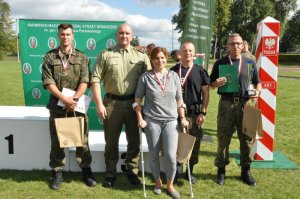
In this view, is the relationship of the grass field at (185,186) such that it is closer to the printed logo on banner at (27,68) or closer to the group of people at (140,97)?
the group of people at (140,97)

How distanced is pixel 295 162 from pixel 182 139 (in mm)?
2765

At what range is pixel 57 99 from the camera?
15.1 feet

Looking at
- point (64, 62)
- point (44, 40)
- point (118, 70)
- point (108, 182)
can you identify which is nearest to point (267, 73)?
point (118, 70)

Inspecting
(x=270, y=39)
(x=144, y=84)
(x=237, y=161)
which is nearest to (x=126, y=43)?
(x=144, y=84)

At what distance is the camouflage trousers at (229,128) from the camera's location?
15.8ft

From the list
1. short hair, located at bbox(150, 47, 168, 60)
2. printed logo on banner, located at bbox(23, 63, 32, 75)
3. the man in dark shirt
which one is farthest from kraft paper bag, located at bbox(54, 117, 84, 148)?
printed logo on banner, located at bbox(23, 63, 32, 75)

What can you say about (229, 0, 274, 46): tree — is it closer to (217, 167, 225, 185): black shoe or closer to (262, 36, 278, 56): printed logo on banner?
(262, 36, 278, 56): printed logo on banner

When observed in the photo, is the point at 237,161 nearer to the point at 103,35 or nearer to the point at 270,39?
the point at 270,39

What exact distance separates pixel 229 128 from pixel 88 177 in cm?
219

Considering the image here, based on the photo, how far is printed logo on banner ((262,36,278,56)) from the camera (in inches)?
220

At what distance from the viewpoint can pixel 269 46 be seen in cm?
563

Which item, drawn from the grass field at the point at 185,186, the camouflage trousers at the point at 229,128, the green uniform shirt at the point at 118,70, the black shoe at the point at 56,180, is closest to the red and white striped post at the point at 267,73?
the grass field at the point at 185,186

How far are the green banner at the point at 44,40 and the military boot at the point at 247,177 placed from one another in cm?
338

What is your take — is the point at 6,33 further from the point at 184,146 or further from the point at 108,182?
the point at 184,146
